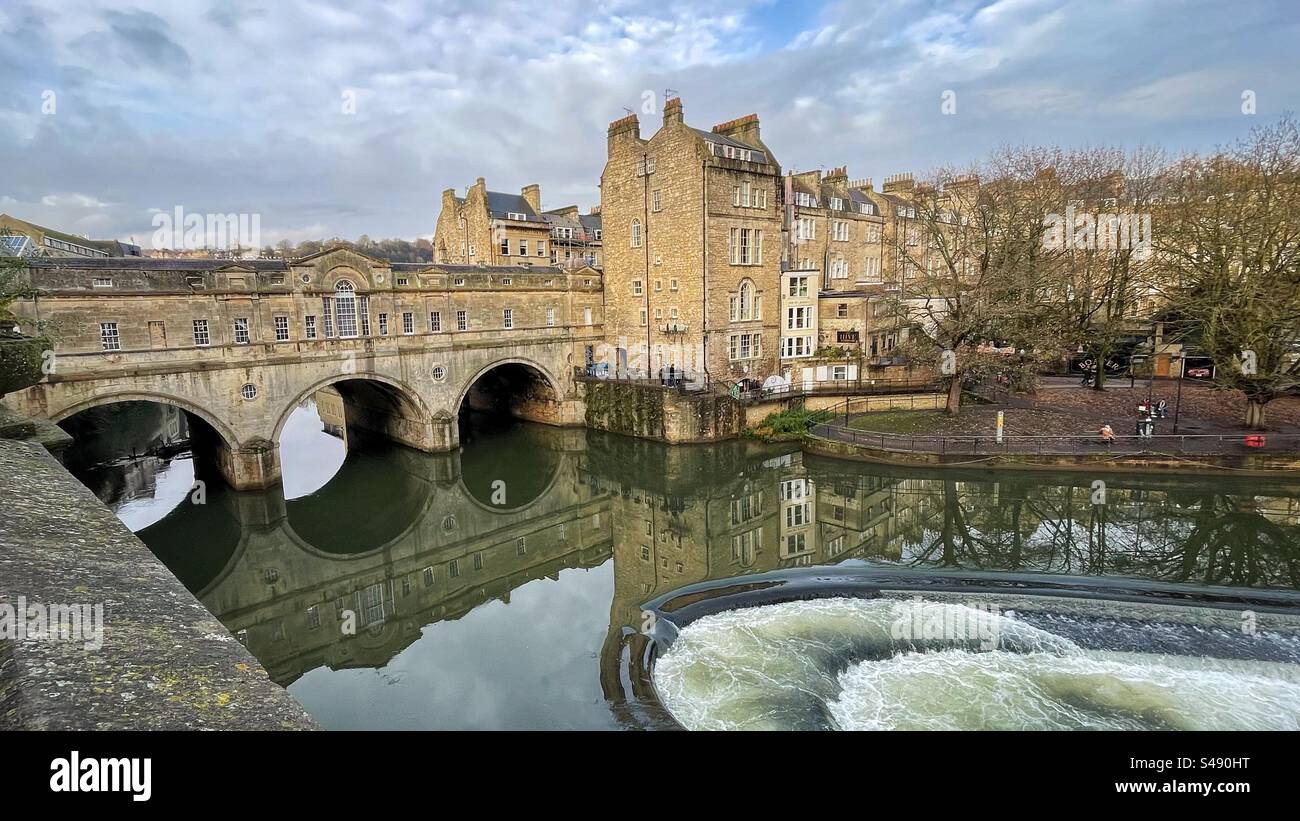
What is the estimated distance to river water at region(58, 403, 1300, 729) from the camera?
11039 mm

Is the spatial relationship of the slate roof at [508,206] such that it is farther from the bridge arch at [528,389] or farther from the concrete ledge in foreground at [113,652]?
the concrete ledge in foreground at [113,652]

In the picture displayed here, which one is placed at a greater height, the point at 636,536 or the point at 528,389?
the point at 528,389

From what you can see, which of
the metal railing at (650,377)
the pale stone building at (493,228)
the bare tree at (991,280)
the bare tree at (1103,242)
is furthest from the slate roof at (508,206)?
the bare tree at (1103,242)

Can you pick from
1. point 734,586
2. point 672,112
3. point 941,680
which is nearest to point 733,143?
point 672,112

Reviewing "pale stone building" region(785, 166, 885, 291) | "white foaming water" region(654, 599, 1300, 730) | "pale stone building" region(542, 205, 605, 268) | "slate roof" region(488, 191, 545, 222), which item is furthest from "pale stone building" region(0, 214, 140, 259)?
"pale stone building" region(785, 166, 885, 291)

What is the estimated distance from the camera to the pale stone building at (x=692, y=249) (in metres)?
29.4

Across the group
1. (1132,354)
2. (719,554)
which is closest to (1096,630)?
(719,554)

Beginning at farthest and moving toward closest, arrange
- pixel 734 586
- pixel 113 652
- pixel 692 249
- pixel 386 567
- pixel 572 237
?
pixel 572 237, pixel 692 249, pixel 386 567, pixel 734 586, pixel 113 652

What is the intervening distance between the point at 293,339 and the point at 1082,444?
92.9ft

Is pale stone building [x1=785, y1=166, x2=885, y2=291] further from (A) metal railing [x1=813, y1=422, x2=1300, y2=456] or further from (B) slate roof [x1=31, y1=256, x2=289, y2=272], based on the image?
(B) slate roof [x1=31, y1=256, x2=289, y2=272]

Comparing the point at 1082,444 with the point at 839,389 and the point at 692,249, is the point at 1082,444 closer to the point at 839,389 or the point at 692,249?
the point at 839,389

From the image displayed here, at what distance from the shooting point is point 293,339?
2397cm

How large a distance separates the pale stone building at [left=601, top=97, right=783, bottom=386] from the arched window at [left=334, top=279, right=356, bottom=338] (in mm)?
12583

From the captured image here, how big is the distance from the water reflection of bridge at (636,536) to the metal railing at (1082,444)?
3.85ft
